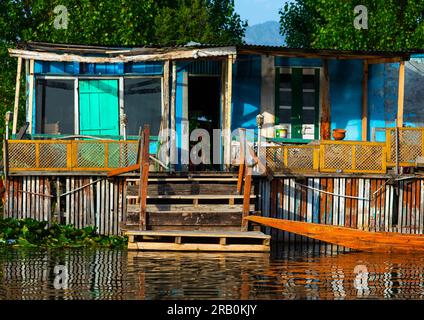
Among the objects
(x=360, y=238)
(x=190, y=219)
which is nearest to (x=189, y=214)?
(x=190, y=219)

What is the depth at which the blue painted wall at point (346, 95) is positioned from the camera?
30219mm

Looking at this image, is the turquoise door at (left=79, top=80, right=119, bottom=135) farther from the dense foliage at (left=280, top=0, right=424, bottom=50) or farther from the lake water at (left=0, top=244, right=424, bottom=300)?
the dense foliage at (left=280, top=0, right=424, bottom=50)

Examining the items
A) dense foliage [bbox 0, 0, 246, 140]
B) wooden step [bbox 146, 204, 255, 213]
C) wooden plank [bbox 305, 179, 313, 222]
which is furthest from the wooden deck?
dense foliage [bbox 0, 0, 246, 140]

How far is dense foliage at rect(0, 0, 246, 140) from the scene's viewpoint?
3897 cm

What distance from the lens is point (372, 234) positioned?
25719mm

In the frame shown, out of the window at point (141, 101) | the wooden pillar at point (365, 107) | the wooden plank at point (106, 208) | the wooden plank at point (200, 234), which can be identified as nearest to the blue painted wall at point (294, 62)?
the wooden pillar at point (365, 107)

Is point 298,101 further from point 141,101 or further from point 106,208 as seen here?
point 106,208

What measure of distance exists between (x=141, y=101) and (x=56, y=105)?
2.40 m

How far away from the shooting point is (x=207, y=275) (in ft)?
67.9
